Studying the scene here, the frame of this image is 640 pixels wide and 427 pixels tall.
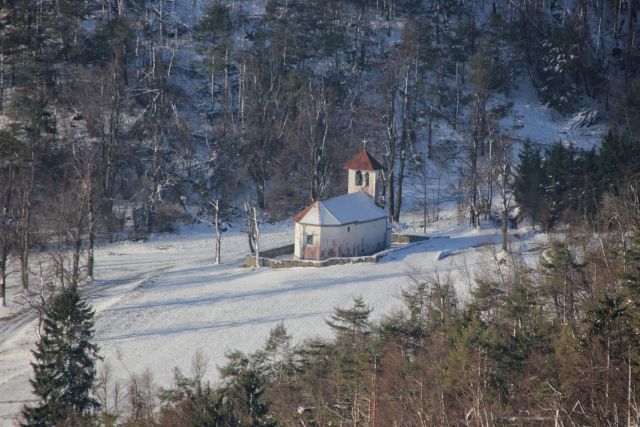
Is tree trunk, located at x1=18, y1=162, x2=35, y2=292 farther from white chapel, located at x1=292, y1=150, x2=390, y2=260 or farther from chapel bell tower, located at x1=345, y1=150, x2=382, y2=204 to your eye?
chapel bell tower, located at x1=345, y1=150, x2=382, y2=204

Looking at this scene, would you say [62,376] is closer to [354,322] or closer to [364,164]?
[354,322]

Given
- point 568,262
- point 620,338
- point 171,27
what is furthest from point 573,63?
point 620,338

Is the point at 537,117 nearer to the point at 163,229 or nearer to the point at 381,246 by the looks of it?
the point at 381,246

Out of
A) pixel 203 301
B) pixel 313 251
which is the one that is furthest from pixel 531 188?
pixel 203 301

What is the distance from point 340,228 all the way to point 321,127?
1751 cm

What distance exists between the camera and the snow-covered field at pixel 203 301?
99.3ft

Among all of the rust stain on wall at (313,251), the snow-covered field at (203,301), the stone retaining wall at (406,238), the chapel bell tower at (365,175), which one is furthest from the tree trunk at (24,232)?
the stone retaining wall at (406,238)

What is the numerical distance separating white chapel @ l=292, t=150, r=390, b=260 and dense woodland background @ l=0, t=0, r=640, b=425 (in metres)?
6.52

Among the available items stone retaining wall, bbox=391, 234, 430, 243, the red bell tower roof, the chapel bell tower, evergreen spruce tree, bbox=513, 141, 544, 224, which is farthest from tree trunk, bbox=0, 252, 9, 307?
evergreen spruce tree, bbox=513, 141, 544, 224

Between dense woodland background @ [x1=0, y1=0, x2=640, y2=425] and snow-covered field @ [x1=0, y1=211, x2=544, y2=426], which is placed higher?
dense woodland background @ [x1=0, y1=0, x2=640, y2=425]

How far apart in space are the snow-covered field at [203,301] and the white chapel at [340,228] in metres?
1.80

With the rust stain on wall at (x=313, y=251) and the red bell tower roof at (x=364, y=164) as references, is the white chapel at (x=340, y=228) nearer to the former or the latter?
the rust stain on wall at (x=313, y=251)

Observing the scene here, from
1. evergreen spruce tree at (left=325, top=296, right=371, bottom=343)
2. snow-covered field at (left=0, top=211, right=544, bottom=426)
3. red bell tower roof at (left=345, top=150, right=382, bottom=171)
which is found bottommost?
snow-covered field at (left=0, top=211, right=544, bottom=426)

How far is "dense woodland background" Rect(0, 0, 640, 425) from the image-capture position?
28.1m
